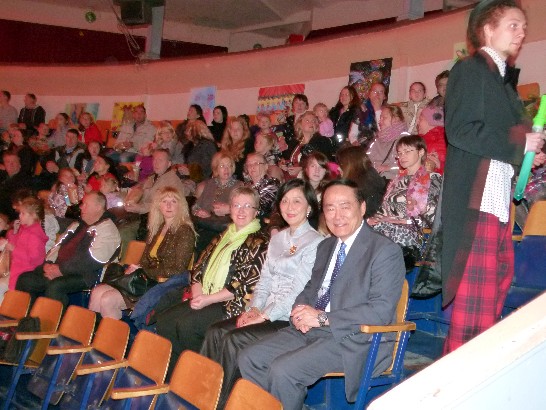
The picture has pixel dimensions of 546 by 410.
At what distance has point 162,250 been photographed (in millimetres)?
4633

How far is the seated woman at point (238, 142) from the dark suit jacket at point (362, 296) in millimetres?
3449

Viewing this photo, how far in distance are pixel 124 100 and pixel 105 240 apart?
202 inches

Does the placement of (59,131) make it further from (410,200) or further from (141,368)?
(141,368)

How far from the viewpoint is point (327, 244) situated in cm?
322

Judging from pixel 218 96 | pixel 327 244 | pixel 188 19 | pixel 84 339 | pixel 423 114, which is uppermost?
pixel 188 19

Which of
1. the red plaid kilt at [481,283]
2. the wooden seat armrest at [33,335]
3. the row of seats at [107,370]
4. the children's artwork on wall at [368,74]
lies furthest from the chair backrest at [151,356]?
the children's artwork on wall at [368,74]

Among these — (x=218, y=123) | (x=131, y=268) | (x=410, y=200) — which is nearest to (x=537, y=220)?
(x=410, y=200)

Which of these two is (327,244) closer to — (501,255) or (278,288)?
(278,288)

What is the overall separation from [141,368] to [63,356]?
0.93 metres

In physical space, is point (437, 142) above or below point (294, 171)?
above

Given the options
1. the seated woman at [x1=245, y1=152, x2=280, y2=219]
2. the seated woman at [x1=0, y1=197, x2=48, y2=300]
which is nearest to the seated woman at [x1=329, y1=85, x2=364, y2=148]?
the seated woman at [x1=245, y1=152, x2=280, y2=219]

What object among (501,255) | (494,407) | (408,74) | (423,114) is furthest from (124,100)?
(494,407)

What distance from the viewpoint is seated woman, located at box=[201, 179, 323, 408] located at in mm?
3268

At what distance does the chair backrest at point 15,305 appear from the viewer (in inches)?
185
